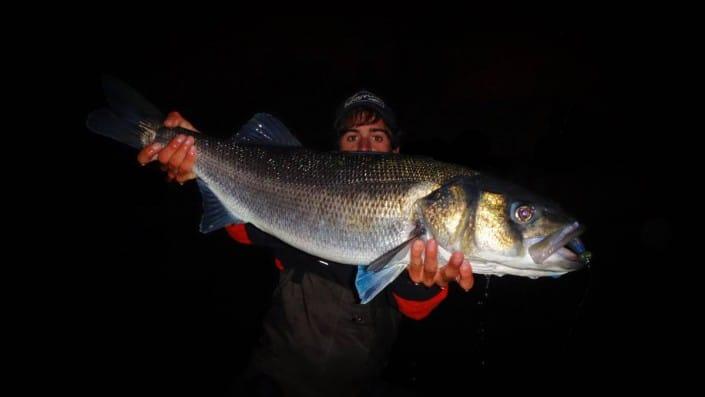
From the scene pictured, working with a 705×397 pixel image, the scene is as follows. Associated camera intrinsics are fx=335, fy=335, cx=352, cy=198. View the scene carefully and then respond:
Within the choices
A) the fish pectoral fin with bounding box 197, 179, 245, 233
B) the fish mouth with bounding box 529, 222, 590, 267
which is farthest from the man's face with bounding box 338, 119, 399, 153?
the fish mouth with bounding box 529, 222, 590, 267

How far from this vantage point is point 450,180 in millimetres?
2074

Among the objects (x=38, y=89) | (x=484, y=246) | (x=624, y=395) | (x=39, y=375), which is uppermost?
(x=38, y=89)

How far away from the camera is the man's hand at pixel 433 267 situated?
2.03m

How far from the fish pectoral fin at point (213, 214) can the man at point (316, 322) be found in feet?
0.72

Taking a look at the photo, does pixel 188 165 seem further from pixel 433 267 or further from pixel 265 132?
pixel 433 267

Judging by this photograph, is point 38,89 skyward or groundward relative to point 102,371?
skyward

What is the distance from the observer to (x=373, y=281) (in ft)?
6.75

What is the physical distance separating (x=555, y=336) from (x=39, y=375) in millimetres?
8375

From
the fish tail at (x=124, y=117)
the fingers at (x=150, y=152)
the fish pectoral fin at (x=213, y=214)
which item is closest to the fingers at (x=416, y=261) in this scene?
the fish pectoral fin at (x=213, y=214)

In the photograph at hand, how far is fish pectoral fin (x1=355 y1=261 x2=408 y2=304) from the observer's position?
6.66ft

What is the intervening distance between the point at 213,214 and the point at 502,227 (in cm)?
213

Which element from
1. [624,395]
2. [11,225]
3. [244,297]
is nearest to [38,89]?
[11,225]

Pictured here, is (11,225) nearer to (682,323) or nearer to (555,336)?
(555,336)

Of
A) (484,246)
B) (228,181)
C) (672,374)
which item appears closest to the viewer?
(484,246)
